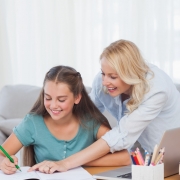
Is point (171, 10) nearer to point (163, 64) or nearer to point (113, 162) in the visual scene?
point (163, 64)

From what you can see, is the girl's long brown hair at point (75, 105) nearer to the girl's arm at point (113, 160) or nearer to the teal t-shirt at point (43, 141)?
the teal t-shirt at point (43, 141)

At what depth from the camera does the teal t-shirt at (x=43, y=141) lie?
1.98m

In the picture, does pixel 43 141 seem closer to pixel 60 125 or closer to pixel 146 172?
pixel 60 125

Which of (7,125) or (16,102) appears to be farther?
(16,102)

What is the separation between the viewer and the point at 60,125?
2.02 m

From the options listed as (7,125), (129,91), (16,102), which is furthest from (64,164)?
(16,102)

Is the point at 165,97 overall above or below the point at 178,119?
above

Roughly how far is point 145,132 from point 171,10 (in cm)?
199

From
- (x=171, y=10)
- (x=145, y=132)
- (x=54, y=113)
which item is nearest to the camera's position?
(x=54, y=113)

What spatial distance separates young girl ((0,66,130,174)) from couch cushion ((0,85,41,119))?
1.18 m

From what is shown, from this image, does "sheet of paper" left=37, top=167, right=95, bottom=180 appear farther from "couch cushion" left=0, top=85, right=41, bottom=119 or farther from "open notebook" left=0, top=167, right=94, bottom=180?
"couch cushion" left=0, top=85, right=41, bottom=119

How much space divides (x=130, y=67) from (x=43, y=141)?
17.6 inches

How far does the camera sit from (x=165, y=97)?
1964 millimetres

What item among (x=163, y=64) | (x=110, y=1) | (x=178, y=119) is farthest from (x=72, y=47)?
(x=178, y=119)
